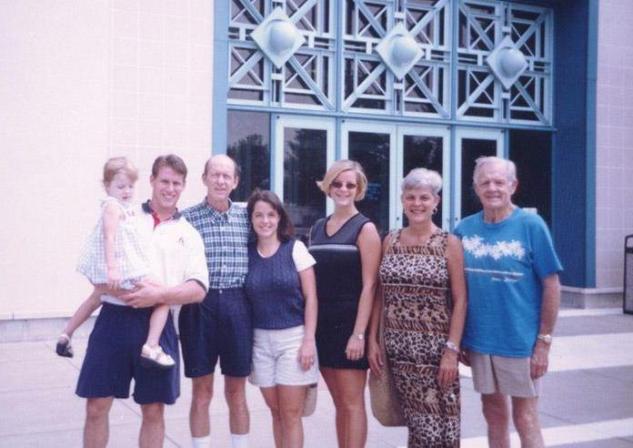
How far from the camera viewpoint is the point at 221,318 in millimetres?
4191

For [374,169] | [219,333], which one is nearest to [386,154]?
[374,169]

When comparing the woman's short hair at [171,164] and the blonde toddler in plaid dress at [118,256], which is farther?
the woman's short hair at [171,164]

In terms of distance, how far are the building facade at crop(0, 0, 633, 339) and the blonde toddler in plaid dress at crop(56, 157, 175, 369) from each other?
17.2 feet

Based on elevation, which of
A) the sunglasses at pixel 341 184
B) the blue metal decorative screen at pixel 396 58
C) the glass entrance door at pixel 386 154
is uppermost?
the blue metal decorative screen at pixel 396 58

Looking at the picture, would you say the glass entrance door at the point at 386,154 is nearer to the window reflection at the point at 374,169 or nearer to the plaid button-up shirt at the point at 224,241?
the window reflection at the point at 374,169

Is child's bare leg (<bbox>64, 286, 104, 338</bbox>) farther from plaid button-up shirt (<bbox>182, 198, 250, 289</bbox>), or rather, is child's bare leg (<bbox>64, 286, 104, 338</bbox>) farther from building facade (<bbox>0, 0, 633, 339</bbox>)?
building facade (<bbox>0, 0, 633, 339</bbox>)

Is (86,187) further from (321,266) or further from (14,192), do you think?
(321,266)

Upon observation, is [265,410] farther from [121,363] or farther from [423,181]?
[423,181]

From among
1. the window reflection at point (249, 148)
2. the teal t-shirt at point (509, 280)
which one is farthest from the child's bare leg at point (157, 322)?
the window reflection at point (249, 148)

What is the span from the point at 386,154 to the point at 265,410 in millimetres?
6424

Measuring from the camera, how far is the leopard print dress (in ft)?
12.9

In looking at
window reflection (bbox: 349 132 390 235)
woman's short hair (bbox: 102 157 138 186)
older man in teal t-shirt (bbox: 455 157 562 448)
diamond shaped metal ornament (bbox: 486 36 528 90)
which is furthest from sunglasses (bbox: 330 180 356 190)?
diamond shaped metal ornament (bbox: 486 36 528 90)

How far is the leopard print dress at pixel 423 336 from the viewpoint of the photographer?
3.95m

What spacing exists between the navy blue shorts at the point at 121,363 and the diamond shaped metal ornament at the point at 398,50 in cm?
825
